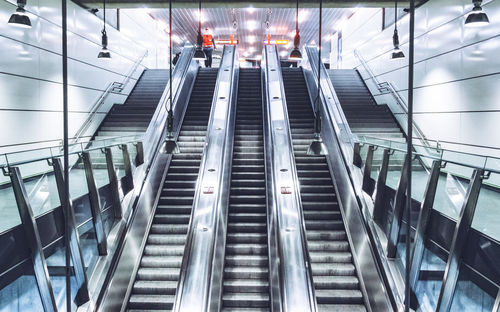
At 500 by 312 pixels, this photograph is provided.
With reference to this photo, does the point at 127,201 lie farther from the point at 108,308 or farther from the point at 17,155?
the point at 17,155

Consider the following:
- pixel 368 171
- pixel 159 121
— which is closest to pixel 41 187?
pixel 159 121

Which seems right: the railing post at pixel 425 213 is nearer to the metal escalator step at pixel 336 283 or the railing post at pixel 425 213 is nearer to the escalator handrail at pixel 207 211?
the metal escalator step at pixel 336 283

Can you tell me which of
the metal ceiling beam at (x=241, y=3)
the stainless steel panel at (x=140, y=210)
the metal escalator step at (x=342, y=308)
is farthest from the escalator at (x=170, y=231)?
the metal ceiling beam at (x=241, y=3)

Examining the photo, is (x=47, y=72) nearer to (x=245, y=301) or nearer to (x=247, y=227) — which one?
Answer: (x=247, y=227)

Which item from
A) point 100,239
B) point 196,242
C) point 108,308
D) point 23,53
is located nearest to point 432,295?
point 196,242

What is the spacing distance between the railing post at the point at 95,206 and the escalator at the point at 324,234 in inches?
138

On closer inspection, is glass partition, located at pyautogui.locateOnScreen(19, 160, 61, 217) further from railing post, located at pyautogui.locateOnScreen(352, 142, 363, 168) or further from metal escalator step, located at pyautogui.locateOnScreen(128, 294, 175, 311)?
railing post, located at pyautogui.locateOnScreen(352, 142, 363, 168)

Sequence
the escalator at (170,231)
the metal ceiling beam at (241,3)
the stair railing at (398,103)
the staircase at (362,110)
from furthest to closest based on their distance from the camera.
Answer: the staircase at (362,110)
the metal ceiling beam at (241,3)
the stair railing at (398,103)
the escalator at (170,231)

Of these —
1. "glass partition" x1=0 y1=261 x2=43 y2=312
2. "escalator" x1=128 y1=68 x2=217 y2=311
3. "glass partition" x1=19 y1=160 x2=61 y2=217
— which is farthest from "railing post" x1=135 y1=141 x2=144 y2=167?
"glass partition" x1=0 y1=261 x2=43 y2=312

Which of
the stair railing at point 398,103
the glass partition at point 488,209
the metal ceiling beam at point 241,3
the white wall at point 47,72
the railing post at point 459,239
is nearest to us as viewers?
the glass partition at point 488,209

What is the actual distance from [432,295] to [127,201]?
5.10m

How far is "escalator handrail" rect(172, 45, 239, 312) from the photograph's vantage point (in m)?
4.64

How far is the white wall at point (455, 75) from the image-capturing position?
19.9ft

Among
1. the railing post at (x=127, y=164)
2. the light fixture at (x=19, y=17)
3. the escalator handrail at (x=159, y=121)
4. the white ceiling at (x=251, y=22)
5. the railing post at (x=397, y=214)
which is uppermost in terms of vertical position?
the white ceiling at (x=251, y=22)
